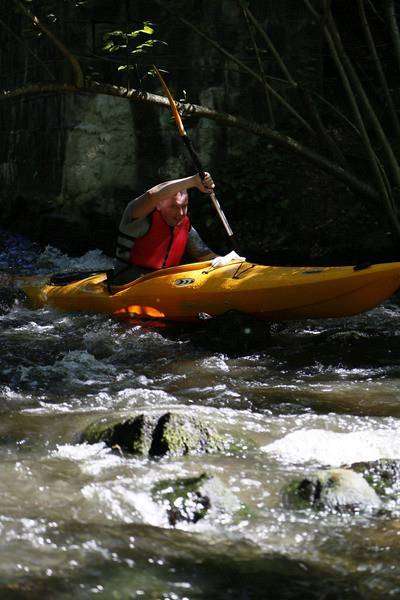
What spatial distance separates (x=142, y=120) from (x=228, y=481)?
6.08m

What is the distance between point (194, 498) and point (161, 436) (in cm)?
53

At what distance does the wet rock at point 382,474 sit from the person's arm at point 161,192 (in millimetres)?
3161

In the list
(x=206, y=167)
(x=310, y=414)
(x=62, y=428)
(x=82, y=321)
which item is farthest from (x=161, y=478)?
(x=206, y=167)

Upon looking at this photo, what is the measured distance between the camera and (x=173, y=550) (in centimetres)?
239

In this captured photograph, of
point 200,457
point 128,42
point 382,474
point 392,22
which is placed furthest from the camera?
point 392,22

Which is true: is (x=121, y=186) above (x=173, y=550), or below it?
above

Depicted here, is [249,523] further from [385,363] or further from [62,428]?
[385,363]

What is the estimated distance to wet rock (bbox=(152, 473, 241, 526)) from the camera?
259 centimetres

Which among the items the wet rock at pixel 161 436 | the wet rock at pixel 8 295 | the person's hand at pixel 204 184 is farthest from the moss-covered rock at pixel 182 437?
the wet rock at pixel 8 295

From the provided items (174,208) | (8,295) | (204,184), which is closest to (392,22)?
(204,184)

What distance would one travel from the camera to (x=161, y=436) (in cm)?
315

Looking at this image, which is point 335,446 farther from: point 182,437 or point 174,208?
point 174,208

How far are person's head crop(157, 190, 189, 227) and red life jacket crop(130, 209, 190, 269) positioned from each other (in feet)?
0.11

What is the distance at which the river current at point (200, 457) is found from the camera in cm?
226
